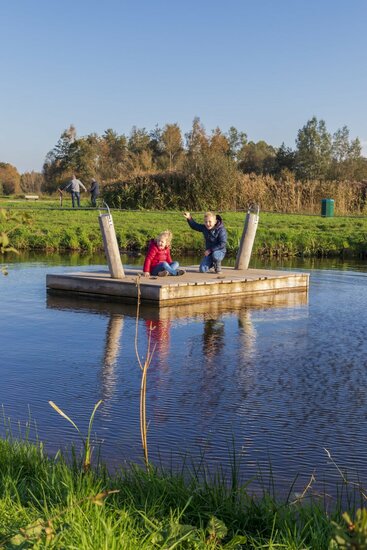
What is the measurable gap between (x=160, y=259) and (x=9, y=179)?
72359mm

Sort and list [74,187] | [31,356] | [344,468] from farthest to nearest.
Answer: [74,187] → [31,356] → [344,468]

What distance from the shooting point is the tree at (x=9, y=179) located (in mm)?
77650

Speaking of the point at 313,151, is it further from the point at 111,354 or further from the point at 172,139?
the point at 111,354

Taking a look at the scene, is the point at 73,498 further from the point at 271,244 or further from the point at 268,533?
the point at 271,244

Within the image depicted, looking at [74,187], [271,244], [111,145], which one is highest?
[111,145]

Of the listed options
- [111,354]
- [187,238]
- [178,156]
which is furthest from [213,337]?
[178,156]

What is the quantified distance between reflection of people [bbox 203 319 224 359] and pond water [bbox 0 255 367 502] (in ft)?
0.12

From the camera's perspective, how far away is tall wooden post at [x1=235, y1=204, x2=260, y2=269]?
628 inches

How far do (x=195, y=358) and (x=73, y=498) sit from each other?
18.1ft

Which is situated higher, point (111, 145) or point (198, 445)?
point (111, 145)

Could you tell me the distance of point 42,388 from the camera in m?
7.88

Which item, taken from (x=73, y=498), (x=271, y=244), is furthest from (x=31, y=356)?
(x=271, y=244)

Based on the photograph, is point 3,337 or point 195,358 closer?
point 195,358


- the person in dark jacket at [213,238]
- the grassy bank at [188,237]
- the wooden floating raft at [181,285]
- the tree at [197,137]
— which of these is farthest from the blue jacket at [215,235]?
the tree at [197,137]
